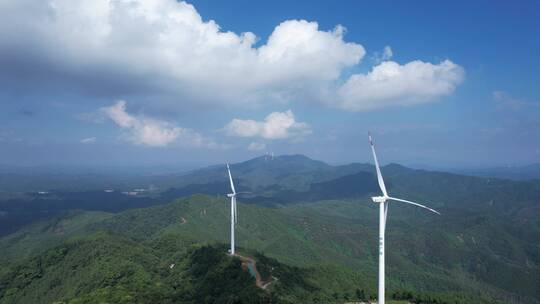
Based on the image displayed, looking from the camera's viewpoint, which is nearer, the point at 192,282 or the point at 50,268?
the point at 192,282

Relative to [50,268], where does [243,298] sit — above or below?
above

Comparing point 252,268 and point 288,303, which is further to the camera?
point 252,268

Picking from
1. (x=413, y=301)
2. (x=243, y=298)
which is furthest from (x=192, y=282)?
(x=413, y=301)

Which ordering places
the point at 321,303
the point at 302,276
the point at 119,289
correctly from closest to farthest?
the point at 321,303 → the point at 119,289 → the point at 302,276

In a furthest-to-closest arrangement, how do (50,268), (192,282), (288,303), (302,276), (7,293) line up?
(50,268)
(7,293)
(302,276)
(192,282)
(288,303)

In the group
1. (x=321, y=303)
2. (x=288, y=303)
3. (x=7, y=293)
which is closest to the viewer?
(x=288, y=303)

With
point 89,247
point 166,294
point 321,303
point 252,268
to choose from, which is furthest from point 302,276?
point 89,247

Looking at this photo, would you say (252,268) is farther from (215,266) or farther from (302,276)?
(302,276)

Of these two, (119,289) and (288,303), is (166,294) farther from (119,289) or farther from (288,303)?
(288,303)

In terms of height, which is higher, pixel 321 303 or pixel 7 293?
pixel 321 303
